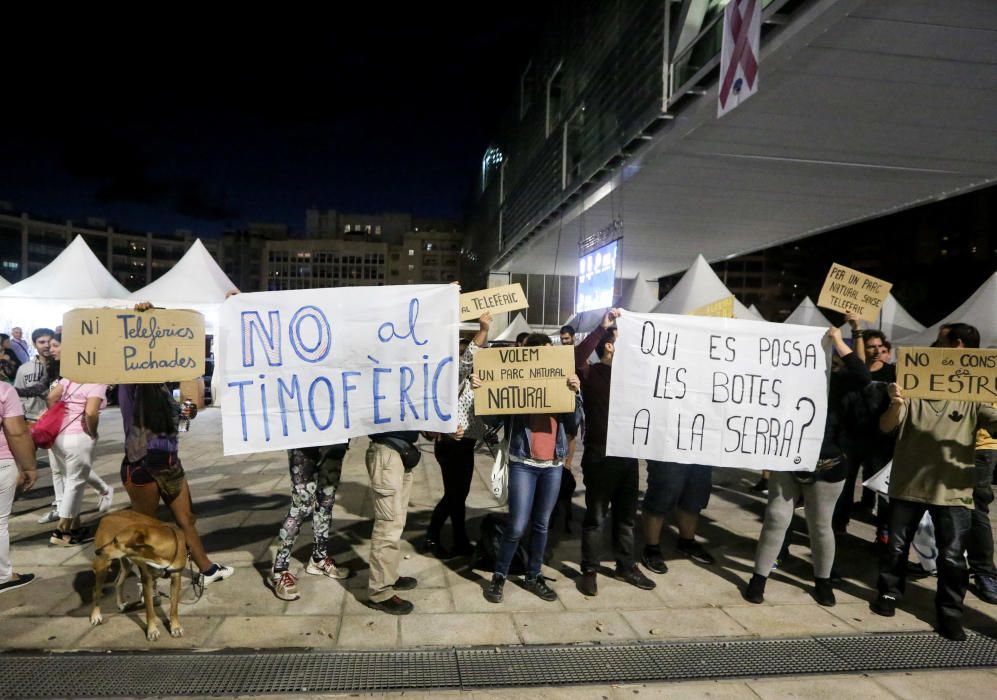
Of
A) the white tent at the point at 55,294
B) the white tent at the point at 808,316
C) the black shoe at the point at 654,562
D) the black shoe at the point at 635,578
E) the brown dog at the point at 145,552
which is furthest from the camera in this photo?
the white tent at the point at 808,316

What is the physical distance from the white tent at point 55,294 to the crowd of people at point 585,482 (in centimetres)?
990

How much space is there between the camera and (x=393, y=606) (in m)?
4.06

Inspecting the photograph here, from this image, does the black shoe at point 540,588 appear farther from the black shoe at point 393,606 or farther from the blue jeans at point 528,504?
the black shoe at point 393,606

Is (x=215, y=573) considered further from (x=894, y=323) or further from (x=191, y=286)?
(x=894, y=323)

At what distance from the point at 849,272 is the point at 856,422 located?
1.17 meters

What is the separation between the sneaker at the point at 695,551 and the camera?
5.31 metres

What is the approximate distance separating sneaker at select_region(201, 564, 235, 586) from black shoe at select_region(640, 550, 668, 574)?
3502 millimetres

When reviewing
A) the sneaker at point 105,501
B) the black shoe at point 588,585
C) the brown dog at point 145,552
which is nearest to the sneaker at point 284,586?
the brown dog at point 145,552

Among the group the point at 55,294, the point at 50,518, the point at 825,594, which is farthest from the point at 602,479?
the point at 55,294

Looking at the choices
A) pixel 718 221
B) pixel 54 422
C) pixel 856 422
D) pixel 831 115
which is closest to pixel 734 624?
pixel 856 422

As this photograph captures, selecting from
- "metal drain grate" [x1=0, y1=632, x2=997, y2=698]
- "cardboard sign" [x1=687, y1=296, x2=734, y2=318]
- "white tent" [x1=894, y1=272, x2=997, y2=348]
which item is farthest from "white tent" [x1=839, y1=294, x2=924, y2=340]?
"metal drain grate" [x1=0, y1=632, x2=997, y2=698]

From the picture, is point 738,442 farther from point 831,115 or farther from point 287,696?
point 831,115

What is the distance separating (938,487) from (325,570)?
468cm

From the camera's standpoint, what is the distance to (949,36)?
19.0ft
